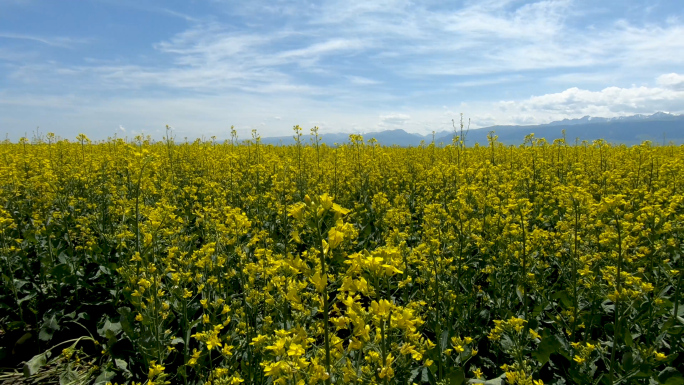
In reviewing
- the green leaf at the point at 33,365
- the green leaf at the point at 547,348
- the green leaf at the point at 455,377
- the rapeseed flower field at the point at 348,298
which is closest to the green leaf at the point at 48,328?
the rapeseed flower field at the point at 348,298

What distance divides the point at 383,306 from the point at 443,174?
13.8ft

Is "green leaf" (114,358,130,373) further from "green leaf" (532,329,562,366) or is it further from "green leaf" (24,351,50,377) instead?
"green leaf" (532,329,562,366)

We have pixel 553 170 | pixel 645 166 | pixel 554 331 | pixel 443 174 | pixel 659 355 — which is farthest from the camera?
pixel 553 170

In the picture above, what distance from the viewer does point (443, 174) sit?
5332 millimetres

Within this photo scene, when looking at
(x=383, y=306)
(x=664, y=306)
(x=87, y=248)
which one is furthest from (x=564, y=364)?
(x=87, y=248)

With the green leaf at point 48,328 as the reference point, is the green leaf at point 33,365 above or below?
below

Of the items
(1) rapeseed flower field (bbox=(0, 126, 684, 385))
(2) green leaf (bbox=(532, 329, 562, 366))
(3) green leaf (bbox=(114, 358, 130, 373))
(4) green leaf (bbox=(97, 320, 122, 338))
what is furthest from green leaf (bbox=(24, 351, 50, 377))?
(2) green leaf (bbox=(532, 329, 562, 366))

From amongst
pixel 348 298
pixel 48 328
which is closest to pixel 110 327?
pixel 48 328

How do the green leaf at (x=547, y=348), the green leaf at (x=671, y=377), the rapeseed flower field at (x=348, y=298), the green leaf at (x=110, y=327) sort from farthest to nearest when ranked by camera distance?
the green leaf at (x=110, y=327) < the green leaf at (x=547, y=348) < the green leaf at (x=671, y=377) < the rapeseed flower field at (x=348, y=298)

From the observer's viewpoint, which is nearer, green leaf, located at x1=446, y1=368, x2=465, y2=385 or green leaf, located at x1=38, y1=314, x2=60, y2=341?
green leaf, located at x1=446, y1=368, x2=465, y2=385

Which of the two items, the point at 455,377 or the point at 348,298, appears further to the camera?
the point at 455,377

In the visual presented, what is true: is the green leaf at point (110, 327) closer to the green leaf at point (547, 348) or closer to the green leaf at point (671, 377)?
the green leaf at point (547, 348)

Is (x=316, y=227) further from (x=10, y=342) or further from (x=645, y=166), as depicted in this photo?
(x=645, y=166)

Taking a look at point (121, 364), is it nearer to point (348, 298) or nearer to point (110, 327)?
point (110, 327)
